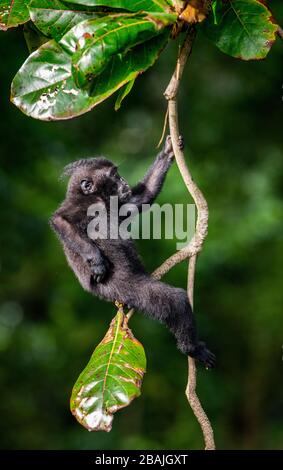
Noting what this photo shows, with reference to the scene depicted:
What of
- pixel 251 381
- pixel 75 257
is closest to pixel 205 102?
pixel 251 381

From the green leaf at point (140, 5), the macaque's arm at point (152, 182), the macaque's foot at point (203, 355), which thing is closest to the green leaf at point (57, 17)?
the green leaf at point (140, 5)

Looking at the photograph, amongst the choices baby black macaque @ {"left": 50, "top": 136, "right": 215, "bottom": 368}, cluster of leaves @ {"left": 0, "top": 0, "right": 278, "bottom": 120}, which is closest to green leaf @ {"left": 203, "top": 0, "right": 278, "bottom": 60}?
cluster of leaves @ {"left": 0, "top": 0, "right": 278, "bottom": 120}

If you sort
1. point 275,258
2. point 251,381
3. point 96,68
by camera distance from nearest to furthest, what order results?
point 96,68
point 275,258
point 251,381

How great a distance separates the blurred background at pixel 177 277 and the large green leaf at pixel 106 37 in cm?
587

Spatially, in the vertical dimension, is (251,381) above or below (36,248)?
below

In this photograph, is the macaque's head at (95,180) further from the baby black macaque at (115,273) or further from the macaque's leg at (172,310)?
the macaque's leg at (172,310)

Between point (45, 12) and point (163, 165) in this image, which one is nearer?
point (45, 12)

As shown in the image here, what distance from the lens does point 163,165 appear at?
417cm

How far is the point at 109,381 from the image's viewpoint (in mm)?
2980

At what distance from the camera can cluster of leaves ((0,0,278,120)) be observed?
8.15 ft

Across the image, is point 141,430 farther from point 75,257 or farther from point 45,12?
point 45,12

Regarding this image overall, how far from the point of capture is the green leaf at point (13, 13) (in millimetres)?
3047

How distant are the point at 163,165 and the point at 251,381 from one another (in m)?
6.86

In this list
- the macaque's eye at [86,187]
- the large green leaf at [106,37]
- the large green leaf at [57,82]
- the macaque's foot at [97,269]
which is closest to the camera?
the large green leaf at [106,37]
